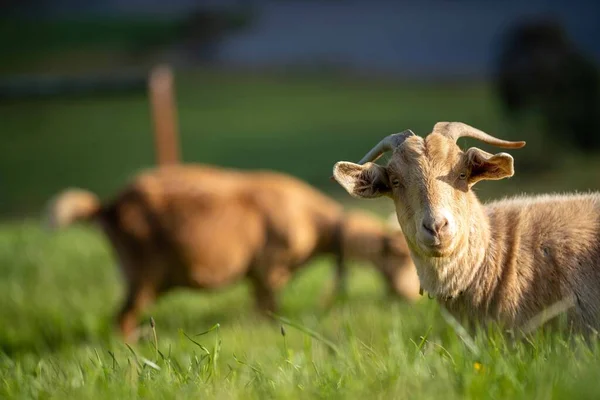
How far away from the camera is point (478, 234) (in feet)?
13.9

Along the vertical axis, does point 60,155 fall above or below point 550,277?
below

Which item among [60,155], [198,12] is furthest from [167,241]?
[198,12]

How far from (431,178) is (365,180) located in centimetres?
39

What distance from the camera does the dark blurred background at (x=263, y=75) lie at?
17328mm

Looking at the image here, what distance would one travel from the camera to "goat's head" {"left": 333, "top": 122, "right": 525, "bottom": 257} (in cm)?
395

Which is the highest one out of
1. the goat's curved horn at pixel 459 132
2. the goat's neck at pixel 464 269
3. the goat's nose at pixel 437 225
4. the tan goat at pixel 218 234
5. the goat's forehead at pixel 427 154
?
the goat's curved horn at pixel 459 132

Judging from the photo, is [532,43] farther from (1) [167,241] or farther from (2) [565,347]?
(2) [565,347]

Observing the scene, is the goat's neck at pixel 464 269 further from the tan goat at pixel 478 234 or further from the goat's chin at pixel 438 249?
the goat's chin at pixel 438 249

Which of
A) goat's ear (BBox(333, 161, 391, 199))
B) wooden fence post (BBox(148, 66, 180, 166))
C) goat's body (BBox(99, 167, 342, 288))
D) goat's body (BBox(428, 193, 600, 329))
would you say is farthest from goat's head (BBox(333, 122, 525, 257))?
wooden fence post (BBox(148, 66, 180, 166))

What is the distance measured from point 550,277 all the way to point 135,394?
209 centimetres

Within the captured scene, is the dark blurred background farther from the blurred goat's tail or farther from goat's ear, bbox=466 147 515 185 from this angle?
goat's ear, bbox=466 147 515 185

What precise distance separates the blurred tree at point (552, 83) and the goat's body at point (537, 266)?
→ 10.3 meters

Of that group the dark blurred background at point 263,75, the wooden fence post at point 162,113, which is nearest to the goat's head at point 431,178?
the wooden fence post at point 162,113

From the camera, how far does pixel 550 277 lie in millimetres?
4070
